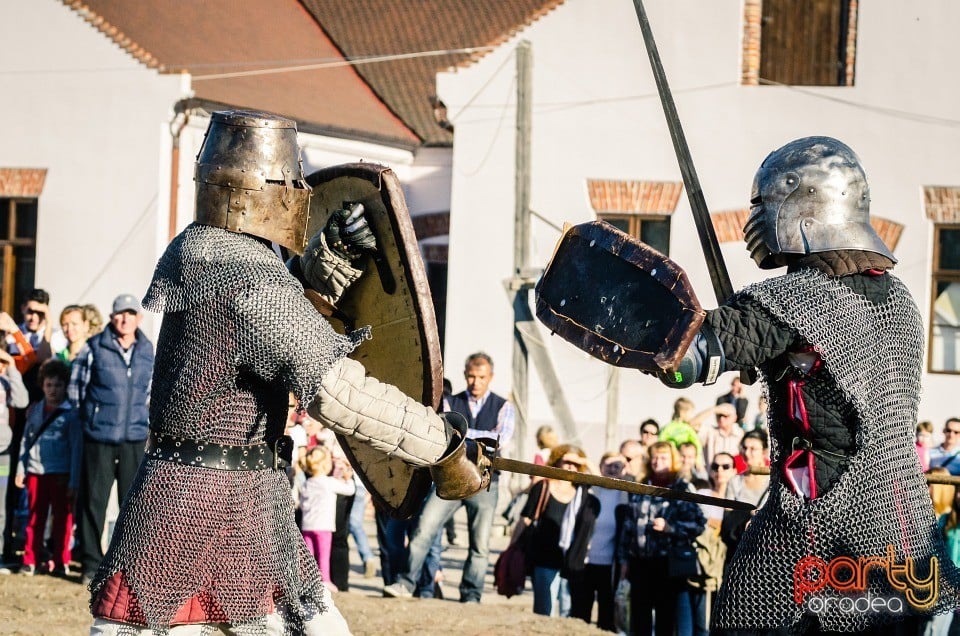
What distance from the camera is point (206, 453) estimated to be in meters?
3.63

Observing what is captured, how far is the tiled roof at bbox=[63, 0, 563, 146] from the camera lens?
1551 centimetres

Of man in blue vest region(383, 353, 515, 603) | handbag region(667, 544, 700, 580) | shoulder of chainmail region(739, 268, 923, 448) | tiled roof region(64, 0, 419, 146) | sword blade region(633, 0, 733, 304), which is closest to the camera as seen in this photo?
shoulder of chainmail region(739, 268, 923, 448)

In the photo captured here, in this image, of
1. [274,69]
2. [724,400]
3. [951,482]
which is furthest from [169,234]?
[951,482]

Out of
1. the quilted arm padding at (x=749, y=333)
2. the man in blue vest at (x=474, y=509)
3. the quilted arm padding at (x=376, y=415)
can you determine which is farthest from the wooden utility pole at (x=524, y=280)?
the quilted arm padding at (x=749, y=333)

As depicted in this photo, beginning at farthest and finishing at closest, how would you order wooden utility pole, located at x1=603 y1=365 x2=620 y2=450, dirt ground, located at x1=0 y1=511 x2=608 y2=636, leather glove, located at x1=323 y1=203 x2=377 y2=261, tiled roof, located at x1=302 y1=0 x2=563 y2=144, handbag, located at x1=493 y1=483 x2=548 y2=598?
1. tiled roof, located at x1=302 y1=0 x2=563 y2=144
2. wooden utility pole, located at x1=603 y1=365 x2=620 y2=450
3. handbag, located at x1=493 y1=483 x2=548 y2=598
4. dirt ground, located at x1=0 y1=511 x2=608 y2=636
5. leather glove, located at x1=323 y1=203 x2=377 y2=261

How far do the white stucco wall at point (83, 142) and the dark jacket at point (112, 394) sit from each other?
6948 millimetres

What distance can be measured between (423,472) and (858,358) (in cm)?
128

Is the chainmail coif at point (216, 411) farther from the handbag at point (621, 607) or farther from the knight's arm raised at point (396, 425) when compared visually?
the handbag at point (621, 607)

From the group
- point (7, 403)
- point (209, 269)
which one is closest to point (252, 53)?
point (7, 403)

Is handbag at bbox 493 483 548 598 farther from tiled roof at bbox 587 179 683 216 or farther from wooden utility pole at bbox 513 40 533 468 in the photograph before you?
tiled roof at bbox 587 179 683 216

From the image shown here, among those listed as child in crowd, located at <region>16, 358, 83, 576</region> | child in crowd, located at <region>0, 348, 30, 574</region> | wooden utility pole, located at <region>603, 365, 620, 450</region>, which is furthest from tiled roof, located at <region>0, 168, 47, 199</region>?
child in crowd, located at <region>16, 358, 83, 576</region>

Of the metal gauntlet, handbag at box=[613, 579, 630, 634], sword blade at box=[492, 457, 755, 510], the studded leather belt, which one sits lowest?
handbag at box=[613, 579, 630, 634]

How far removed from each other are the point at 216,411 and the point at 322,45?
15.0 metres

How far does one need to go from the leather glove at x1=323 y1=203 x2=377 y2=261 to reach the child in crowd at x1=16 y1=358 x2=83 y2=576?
4.30 m
